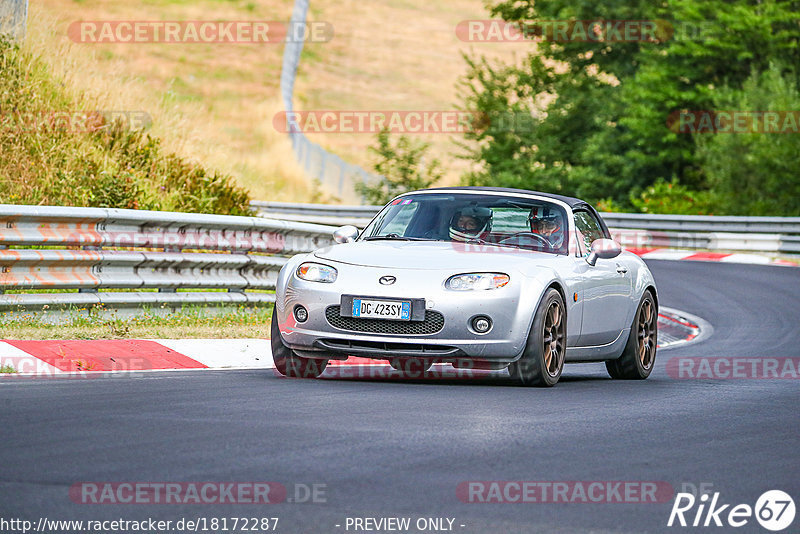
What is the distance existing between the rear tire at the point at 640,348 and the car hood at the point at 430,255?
1.63m

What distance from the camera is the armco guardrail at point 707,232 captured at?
30391 millimetres

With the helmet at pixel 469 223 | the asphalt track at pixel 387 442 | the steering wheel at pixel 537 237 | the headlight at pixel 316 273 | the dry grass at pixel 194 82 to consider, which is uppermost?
the dry grass at pixel 194 82

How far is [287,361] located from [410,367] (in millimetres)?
1581

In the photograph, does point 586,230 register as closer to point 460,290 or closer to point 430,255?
point 430,255

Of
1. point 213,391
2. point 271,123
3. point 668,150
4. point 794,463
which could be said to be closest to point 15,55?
point 213,391

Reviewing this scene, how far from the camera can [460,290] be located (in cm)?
924

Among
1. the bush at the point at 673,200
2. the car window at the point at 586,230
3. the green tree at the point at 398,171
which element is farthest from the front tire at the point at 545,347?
the green tree at the point at 398,171

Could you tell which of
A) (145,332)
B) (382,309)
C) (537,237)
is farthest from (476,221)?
(145,332)

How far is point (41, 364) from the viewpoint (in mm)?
9586

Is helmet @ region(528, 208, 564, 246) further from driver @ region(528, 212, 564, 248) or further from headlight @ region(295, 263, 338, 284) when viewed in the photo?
headlight @ region(295, 263, 338, 284)

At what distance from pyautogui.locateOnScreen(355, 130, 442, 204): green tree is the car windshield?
29.0 metres

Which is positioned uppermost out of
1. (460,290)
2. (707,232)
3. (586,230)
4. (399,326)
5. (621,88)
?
(621,88)

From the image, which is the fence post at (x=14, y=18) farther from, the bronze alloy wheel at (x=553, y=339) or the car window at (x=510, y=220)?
the bronze alloy wheel at (x=553, y=339)

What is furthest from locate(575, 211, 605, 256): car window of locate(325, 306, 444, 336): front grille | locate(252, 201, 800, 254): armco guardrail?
locate(252, 201, 800, 254): armco guardrail
